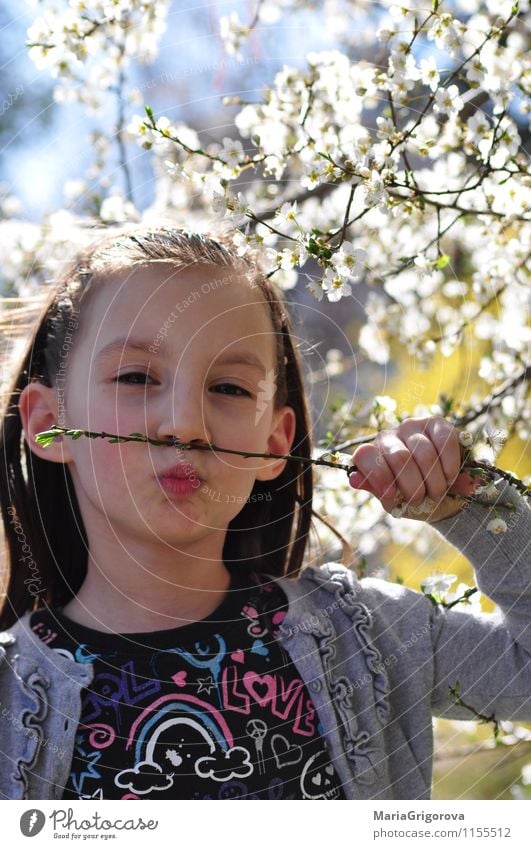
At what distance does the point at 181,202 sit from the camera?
3.82ft

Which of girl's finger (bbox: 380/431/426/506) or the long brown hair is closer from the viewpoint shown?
girl's finger (bbox: 380/431/426/506)

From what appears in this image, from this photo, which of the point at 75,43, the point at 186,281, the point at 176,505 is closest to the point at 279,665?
the point at 176,505

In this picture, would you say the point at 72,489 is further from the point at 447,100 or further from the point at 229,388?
the point at 447,100

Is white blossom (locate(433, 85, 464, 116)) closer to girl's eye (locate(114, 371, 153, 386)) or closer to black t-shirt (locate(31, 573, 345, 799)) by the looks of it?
girl's eye (locate(114, 371, 153, 386))

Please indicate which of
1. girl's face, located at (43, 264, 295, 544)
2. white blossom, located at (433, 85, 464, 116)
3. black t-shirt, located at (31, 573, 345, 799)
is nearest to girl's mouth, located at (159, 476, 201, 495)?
girl's face, located at (43, 264, 295, 544)

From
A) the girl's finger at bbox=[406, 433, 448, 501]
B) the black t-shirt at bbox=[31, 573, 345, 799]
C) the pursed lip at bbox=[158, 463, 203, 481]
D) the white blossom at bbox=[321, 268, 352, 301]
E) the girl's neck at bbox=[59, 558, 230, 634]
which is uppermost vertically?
the white blossom at bbox=[321, 268, 352, 301]

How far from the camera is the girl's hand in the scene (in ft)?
2.06

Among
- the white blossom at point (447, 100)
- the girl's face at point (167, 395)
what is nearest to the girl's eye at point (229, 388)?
the girl's face at point (167, 395)

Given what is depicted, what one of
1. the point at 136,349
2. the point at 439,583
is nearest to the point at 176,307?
the point at 136,349

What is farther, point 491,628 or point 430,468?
point 491,628

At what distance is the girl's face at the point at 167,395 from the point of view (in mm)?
709

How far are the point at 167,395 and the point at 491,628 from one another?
306 millimetres

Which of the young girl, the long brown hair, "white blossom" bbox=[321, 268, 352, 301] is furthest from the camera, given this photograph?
the long brown hair

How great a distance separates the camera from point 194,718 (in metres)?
0.69
